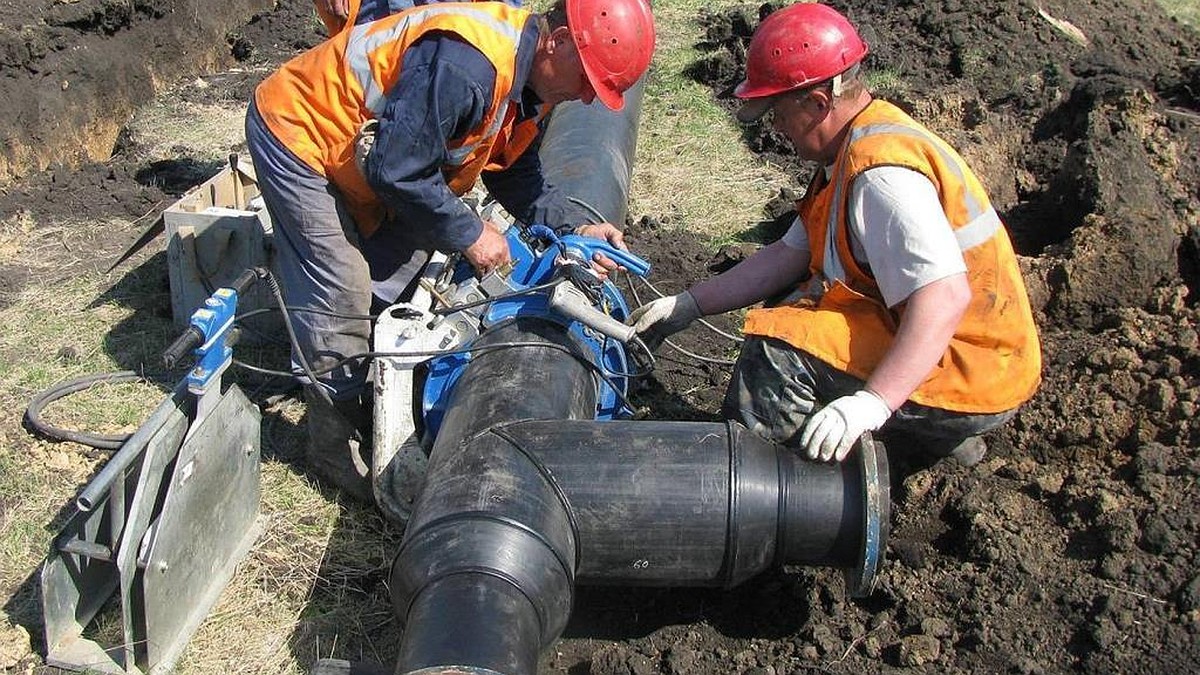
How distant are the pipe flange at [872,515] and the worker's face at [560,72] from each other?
151cm

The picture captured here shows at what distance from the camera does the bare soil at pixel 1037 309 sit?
325cm

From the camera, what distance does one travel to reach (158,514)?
3.17 m

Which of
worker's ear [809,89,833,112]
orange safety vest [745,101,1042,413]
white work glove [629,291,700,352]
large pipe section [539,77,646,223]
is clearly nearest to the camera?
orange safety vest [745,101,1042,413]

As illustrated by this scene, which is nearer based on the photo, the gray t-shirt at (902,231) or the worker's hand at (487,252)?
the gray t-shirt at (902,231)

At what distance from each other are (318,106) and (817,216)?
1692mm

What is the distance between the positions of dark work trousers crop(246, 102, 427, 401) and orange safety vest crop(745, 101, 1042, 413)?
1.46m

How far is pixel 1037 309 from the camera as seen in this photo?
15.3 ft

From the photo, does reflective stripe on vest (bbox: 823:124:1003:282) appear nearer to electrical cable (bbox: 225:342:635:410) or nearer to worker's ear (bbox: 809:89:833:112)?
worker's ear (bbox: 809:89:833:112)

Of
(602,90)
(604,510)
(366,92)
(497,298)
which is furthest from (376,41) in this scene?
(604,510)

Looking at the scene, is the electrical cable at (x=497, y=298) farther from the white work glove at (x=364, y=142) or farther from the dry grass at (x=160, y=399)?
the dry grass at (x=160, y=399)

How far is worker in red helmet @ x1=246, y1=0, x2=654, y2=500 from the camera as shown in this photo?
3.52 metres

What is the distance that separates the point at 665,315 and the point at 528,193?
0.88 metres

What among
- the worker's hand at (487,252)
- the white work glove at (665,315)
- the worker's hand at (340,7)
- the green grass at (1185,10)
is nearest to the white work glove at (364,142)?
the worker's hand at (487,252)

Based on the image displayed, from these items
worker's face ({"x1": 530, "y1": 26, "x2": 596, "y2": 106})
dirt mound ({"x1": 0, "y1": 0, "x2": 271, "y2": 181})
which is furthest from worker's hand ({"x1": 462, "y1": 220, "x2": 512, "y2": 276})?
dirt mound ({"x1": 0, "y1": 0, "x2": 271, "y2": 181})
